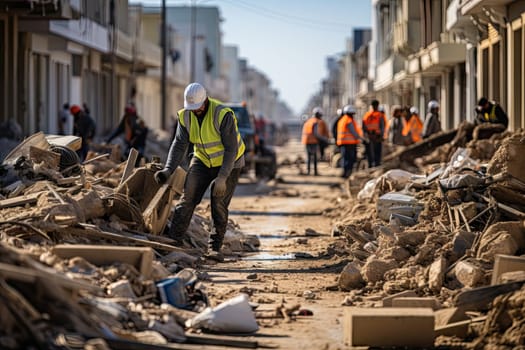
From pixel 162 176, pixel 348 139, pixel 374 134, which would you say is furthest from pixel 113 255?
pixel 374 134

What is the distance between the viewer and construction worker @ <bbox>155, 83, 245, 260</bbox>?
1195cm

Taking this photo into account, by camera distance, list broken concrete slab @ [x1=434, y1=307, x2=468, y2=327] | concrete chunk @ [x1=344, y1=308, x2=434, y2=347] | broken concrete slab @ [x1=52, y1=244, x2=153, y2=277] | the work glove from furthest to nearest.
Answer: the work glove → broken concrete slab @ [x1=52, y1=244, x2=153, y2=277] → broken concrete slab @ [x1=434, y1=307, x2=468, y2=327] → concrete chunk @ [x1=344, y1=308, x2=434, y2=347]

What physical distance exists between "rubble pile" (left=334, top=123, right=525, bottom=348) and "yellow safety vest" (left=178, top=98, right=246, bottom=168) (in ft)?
5.63

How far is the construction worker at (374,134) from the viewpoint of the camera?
86.1 feet

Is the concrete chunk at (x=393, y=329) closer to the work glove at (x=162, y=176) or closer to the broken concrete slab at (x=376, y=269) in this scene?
the broken concrete slab at (x=376, y=269)

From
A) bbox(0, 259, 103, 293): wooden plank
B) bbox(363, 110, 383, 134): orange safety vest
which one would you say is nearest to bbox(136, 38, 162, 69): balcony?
bbox(363, 110, 383, 134): orange safety vest

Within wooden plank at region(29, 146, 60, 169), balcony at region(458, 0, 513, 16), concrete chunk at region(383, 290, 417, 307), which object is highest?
balcony at region(458, 0, 513, 16)

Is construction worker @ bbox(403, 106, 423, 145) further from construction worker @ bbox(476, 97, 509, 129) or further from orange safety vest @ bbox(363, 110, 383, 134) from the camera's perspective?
Answer: construction worker @ bbox(476, 97, 509, 129)

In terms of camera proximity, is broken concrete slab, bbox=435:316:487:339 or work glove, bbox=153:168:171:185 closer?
broken concrete slab, bbox=435:316:487:339

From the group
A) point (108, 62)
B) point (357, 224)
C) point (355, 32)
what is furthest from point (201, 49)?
point (357, 224)

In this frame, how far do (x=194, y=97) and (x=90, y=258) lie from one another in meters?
3.30

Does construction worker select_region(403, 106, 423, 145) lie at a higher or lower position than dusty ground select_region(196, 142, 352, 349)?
higher

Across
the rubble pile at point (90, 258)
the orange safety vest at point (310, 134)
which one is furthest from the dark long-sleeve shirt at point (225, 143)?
Result: the orange safety vest at point (310, 134)

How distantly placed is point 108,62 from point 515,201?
34338 mm
